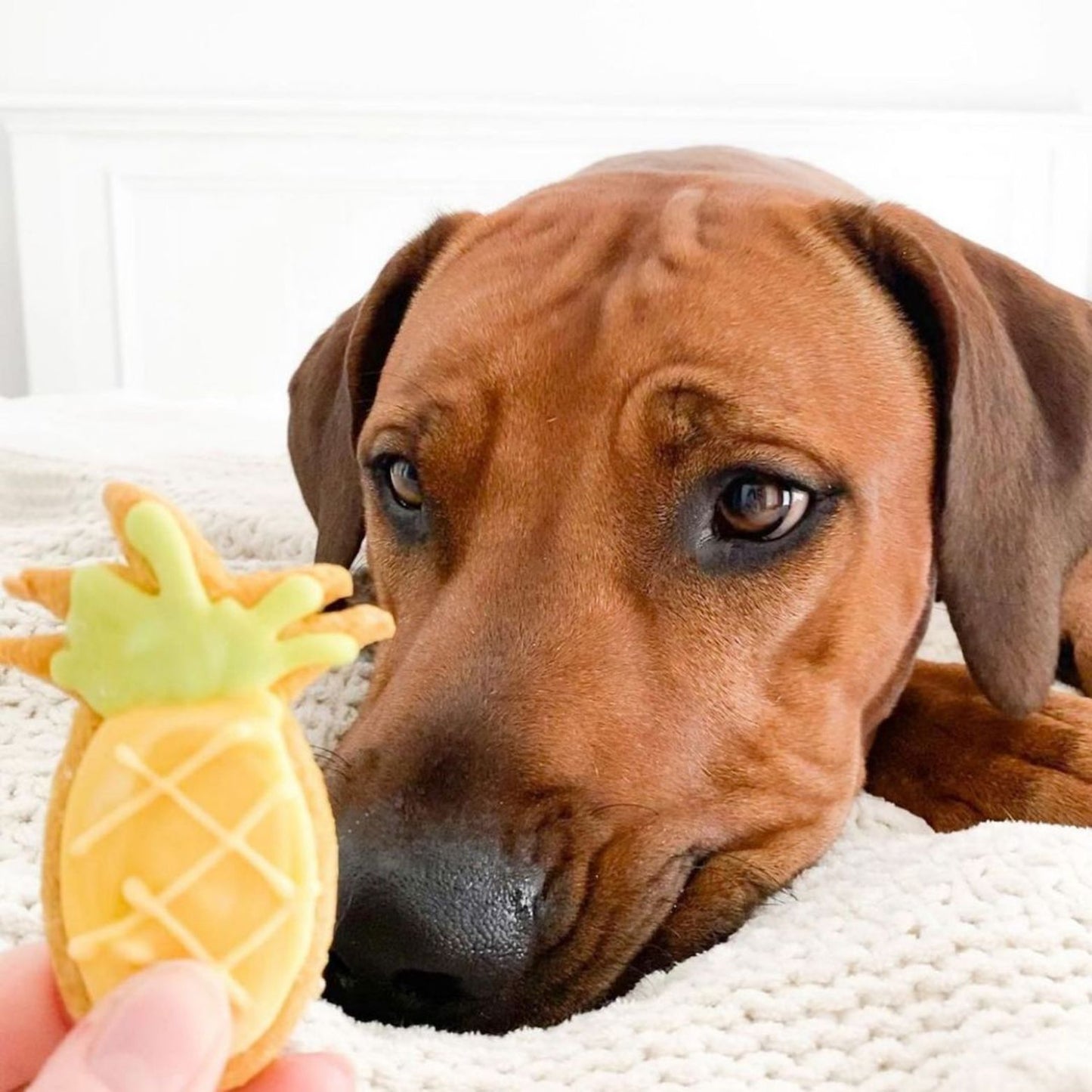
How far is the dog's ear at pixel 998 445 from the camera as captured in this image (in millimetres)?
1379

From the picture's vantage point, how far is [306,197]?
14.9 ft

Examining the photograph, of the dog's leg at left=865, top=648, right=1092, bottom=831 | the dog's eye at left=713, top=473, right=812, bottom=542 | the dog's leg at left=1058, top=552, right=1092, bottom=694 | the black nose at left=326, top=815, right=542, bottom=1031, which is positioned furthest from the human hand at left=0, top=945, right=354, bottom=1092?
the dog's leg at left=1058, top=552, right=1092, bottom=694

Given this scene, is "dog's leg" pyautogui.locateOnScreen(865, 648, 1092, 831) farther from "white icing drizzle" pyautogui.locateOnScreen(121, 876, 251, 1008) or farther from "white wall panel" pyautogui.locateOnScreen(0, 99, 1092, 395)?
"white wall panel" pyautogui.locateOnScreen(0, 99, 1092, 395)

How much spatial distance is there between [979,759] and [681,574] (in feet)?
1.32

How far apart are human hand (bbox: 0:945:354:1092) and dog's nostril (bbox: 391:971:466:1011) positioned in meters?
0.30

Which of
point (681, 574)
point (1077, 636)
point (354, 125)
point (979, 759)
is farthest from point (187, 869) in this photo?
point (354, 125)

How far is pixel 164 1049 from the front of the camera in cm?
56

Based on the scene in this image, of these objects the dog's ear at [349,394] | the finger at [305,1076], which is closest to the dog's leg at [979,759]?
the dog's ear at [349,394]

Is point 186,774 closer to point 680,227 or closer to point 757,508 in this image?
→ point 757,508

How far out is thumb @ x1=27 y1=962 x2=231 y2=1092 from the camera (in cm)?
55

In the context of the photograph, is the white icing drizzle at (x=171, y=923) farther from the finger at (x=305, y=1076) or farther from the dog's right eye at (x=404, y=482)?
the dog's right eye at (x=404, y=482)

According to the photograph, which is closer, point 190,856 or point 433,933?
point 190,856

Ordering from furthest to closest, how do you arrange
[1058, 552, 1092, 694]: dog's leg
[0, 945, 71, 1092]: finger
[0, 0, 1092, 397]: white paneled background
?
[0, 0, 1092, 397]: white paneled background
[1058, 552, 1092, 694]: dog's leg
[0, 945, 71, 1092]: finger

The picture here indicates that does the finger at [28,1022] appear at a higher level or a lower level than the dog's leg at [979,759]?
higher
